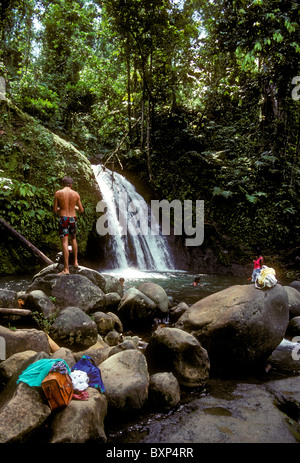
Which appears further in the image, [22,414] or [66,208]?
[66,208]

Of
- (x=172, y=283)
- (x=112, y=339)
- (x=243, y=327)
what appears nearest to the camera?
(x=243, y=327)

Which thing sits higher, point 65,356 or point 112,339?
point 65,356

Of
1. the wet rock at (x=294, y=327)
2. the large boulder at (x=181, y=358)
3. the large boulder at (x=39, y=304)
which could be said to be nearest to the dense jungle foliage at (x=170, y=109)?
the large boulder at (x=39, y=304)

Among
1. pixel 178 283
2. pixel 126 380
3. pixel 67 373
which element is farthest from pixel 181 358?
pixel 178 283

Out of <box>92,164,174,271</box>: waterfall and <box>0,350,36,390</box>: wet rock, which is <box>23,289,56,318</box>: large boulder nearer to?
<box>0,350,36,390</box>: wet rock

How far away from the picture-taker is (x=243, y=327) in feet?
Answer: 13.3

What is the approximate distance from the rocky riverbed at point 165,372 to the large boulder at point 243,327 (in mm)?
15

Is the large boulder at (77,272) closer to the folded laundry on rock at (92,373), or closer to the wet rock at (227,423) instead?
the folded laundry on rock at (92,373)

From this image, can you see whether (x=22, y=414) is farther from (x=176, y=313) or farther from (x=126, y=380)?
(x=176, y=313)

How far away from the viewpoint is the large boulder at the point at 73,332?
4.06 m

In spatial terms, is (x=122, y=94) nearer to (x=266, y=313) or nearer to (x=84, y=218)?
(x=84, y=218)

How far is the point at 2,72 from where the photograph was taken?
11.2m

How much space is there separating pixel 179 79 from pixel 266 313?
16.2 metres

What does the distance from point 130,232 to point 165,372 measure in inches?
369
